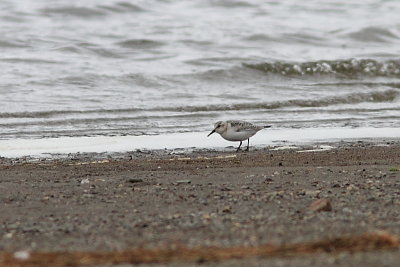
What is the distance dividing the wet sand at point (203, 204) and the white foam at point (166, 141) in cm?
111

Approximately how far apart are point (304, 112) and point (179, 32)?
10063mm

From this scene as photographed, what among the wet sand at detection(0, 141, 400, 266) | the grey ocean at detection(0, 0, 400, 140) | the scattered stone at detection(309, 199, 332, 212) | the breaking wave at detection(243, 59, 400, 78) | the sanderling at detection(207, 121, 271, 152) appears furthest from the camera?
the breaking wave at detection(243, 59, 400, 78)

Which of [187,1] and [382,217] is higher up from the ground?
[187,1]

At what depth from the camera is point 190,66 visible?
20.9m

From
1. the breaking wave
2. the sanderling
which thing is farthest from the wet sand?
the breaking wave

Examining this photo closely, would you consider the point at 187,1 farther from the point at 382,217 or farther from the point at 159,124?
the point at 382,217

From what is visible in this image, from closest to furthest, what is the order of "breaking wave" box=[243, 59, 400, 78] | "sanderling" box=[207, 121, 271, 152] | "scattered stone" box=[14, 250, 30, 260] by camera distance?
"scattered stone" box=[14, 250, 30, 260]
"sanderling" box=[207, 121, 271, 152]
"breaking wave" box=[243, 59, 400, 78]

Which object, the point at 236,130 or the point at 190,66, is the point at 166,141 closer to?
the point at 236,130

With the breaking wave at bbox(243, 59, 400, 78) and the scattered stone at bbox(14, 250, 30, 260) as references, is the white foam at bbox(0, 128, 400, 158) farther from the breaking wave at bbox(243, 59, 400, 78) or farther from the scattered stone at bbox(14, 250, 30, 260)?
the breaking wave at bbox(243, 59, 400, 78)

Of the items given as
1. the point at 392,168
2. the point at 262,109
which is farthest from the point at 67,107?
the point at 392,168

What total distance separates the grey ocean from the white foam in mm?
591

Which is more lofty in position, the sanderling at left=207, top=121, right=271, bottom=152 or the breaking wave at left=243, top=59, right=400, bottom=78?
the breaking wave at left=243, top=59, right=400, bottom=78

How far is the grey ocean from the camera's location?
49.9 feet

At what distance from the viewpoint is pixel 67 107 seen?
52.1ft
